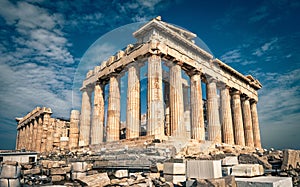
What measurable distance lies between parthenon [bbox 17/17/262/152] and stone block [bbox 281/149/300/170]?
9144mm

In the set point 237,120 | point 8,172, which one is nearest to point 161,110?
point 8,172

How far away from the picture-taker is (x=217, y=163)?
684cm

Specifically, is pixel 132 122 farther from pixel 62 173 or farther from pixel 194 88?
pixel 62 173

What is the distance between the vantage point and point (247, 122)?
103ft

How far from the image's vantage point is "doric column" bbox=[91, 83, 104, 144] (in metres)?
25.0

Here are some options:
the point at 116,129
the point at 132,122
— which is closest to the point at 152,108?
the point at 132,122

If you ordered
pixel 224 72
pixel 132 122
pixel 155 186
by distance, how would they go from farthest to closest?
pixel 224 72, pixel 132 122, pixel 155 186

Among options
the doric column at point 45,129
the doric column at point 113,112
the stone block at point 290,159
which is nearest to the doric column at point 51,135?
the doric column at point 45,129

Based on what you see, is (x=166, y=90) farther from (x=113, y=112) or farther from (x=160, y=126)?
(x=160, y=126)

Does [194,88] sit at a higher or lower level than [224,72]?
lower

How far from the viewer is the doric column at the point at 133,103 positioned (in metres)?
20.3

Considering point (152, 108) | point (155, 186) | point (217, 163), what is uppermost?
point (152, 108)

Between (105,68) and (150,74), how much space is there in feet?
27.6

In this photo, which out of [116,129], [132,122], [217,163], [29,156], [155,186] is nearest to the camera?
[217,163]
